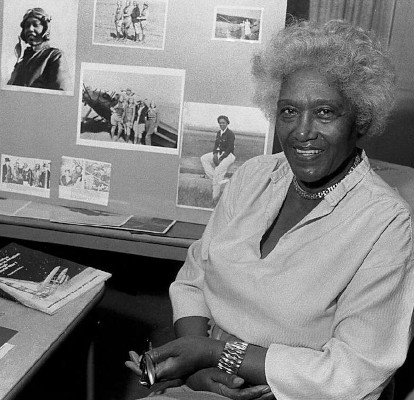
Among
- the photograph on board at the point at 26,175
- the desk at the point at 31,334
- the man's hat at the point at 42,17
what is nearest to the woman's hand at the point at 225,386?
the desk at the point at 31,334

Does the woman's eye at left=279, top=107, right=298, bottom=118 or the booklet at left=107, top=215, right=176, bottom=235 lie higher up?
the woman's eye at left=279, top=107, right=298, bottom=118

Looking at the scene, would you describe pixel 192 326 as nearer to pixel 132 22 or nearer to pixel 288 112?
pixel 288 112

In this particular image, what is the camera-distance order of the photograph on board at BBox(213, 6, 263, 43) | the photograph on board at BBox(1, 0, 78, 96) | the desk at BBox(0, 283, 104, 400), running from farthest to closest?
the photograph on board at BBox(1, 0, 78, 96)
the photograph on board at BBox(213, 6, 263, 43)
the desk at BBox(0, 283, 104, 400)

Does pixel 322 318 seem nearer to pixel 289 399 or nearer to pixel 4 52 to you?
pixel 289 399

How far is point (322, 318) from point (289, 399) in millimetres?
184

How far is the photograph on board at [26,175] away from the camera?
217 centimetres

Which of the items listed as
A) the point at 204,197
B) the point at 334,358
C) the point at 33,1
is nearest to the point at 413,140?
the point at 204,197

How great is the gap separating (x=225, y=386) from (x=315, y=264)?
331mm

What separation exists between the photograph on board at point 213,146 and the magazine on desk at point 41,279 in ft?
1.83

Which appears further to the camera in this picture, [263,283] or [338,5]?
[338,5]

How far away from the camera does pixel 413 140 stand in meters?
2.09

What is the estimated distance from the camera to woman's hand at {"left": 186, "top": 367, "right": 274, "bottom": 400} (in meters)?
1.27

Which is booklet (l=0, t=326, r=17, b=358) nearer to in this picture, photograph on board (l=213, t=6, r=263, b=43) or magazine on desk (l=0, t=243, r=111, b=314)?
magazine on desk (l=0, t=243, r=111, b=314)

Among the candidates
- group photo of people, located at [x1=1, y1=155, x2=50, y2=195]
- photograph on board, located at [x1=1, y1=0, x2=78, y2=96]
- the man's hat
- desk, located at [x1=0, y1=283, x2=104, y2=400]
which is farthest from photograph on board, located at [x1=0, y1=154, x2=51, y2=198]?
desk, located at [x1=0, y1=283, x2=104, y2=400]
